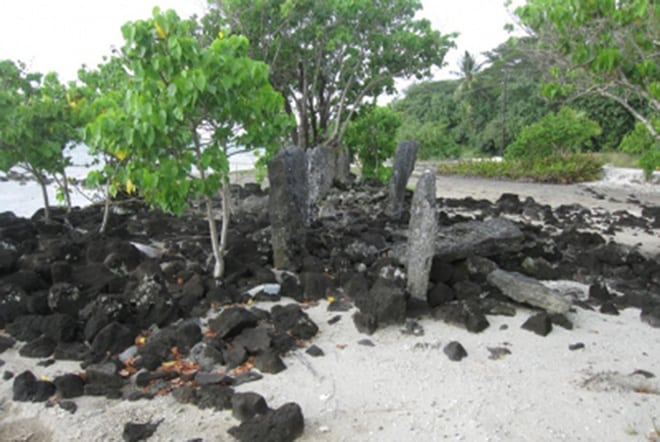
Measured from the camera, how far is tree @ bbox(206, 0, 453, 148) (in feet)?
42.6

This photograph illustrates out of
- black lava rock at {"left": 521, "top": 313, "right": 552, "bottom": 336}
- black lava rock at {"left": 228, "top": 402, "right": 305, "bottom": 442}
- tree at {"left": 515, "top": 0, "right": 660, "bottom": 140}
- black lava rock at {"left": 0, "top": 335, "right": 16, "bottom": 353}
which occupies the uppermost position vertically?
tree at {"left": 515, "top": 0, "right": 660, "bottom": 140}

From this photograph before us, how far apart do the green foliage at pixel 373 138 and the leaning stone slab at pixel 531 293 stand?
34.8 ft

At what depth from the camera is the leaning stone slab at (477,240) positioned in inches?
300

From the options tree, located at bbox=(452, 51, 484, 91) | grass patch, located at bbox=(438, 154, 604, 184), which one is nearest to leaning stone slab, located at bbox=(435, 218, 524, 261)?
grass patch, located at bbox=(438, 154, 604, 184)

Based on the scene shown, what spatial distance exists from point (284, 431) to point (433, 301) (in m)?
2.95

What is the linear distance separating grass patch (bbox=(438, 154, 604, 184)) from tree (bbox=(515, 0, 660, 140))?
16561 millimetres

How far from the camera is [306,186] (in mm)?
9391

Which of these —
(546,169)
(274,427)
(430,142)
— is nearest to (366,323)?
(274,427)

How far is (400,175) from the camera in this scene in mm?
11703

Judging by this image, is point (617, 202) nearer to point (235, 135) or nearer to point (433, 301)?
point (433, 301)

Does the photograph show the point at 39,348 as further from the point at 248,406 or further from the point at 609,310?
the point at 609,310

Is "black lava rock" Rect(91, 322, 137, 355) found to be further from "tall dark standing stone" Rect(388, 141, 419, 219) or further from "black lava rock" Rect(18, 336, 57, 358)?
"tall dark standing stone" Rect(388, 141, 419, 219)

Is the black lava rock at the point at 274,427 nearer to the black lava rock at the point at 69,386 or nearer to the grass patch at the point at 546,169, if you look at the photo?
the black lava rock at the point at 69,386

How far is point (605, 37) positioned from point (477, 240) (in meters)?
3.20
